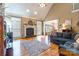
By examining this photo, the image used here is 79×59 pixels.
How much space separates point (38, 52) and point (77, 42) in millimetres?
695

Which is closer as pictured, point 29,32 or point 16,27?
point 16,27

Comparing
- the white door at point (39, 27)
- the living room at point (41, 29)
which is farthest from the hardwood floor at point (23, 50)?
the white door at point (39, 27)

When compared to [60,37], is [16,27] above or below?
above

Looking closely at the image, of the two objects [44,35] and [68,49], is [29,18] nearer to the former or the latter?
[44,35]

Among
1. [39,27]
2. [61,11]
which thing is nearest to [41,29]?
[39,27]

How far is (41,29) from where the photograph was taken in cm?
232

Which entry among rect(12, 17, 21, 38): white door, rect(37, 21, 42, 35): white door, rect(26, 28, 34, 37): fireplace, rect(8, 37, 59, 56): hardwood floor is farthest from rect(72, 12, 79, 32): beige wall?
rect(12, 17, 21, 38): white door

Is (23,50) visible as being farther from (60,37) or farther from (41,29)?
(60,37)

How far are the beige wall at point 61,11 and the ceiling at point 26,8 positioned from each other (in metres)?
0.09

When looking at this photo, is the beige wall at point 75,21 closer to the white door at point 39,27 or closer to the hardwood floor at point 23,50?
the hardwood floor at point 23,50

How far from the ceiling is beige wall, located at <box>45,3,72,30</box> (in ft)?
0.29

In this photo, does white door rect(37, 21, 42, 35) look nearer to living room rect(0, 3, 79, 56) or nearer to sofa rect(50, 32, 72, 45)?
living room rect(0, 3, 79, 56)

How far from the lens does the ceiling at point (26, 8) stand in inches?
88.5

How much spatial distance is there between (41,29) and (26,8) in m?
→ 0.46
